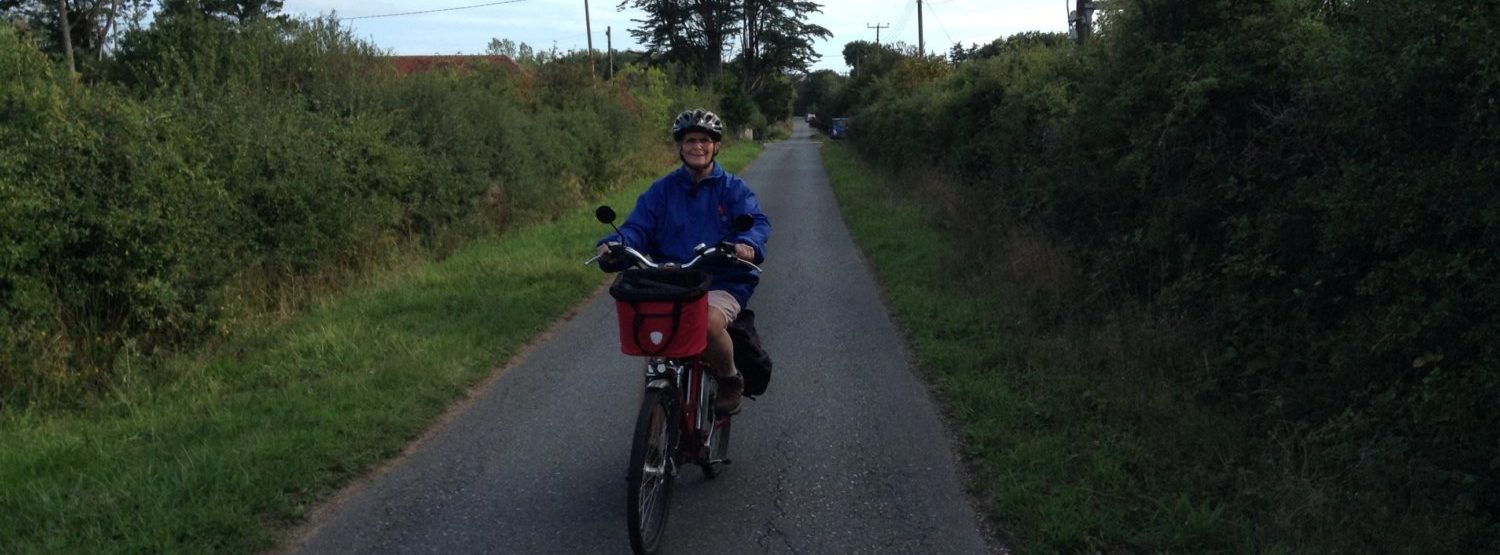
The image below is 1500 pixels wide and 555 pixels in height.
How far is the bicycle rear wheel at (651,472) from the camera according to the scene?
4.25 m

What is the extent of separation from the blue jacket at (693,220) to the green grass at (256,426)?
72.9 inches

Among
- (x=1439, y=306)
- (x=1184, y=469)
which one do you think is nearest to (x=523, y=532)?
(x=1184, y=469)

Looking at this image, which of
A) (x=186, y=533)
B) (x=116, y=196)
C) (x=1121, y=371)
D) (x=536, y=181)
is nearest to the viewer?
(x=186, y=533)

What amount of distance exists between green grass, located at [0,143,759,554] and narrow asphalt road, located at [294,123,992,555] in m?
0.27

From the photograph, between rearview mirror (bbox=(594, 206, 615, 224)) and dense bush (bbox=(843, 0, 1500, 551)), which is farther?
rearview mirror (bbox=(594, 206, 615, 224))

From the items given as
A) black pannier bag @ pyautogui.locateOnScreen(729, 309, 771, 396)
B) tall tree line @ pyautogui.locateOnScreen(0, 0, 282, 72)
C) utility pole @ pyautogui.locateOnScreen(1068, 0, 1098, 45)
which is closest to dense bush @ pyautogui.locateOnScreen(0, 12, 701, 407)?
black pannier bag @ pyautogui.locateOnScreen(729, 309, 771, 396)

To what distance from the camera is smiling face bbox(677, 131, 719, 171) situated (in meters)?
4.99

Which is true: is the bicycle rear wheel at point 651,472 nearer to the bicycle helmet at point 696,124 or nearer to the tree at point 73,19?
the bicycle helmet at point 696,124

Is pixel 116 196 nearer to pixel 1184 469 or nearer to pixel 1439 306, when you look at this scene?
pixel 1184 469

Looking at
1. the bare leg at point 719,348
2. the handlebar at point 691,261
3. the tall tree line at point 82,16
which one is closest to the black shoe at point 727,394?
the bare leg at point 719,348

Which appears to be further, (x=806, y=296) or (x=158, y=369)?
(x=806, y=296)

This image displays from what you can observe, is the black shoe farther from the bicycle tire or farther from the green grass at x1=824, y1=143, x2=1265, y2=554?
the green grass at x1=824, y1=143, x2=1265, y2=554

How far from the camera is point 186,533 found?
178 inches

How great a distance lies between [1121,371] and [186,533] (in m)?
4.97
